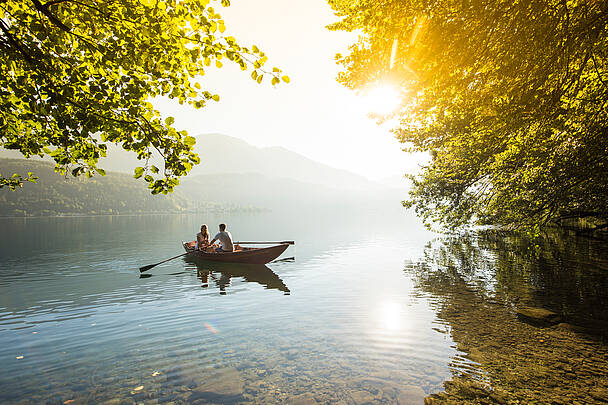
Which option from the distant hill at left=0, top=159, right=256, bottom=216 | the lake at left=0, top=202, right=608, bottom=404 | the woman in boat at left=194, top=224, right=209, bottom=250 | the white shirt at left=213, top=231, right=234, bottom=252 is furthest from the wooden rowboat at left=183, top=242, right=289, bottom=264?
the distant hill at left=0, top=159, right=256, bottom=216

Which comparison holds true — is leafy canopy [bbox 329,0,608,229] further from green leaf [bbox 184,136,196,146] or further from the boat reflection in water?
the boat reflection in water

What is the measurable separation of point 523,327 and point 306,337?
269 inches

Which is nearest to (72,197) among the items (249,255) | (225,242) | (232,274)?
(225,242)

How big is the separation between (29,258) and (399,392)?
34.3 metres

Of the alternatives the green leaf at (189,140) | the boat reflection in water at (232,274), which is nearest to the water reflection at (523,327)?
the green leaf at (189,140)

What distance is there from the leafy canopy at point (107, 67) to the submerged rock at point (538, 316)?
1125 cm

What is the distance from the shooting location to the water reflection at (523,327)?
263 inches

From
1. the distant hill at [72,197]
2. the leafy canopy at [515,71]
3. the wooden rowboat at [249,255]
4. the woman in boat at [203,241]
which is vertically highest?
the distant hill at [72,197]

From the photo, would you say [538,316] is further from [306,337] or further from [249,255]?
[249,255]

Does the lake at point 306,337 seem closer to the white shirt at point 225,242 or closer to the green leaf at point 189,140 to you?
the white shirt at point 225,242

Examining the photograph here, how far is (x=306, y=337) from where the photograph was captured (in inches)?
410

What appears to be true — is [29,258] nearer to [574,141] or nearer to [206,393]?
[206,393]

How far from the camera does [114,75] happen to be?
5.79 meters

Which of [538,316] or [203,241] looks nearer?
[538,316]
